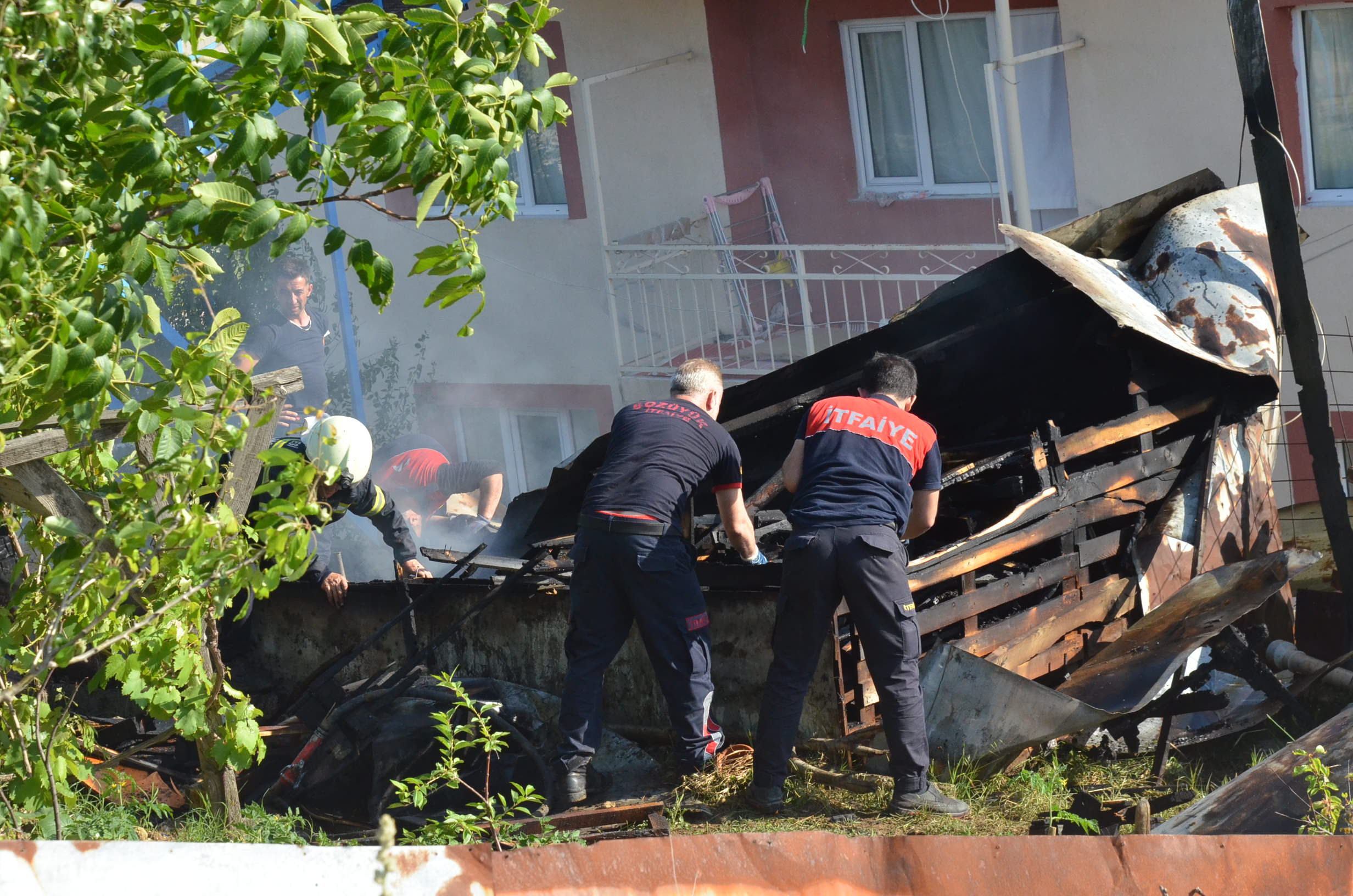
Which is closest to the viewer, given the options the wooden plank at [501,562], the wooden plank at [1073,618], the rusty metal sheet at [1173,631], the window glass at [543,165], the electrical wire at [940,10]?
the rusty metal sheet at [1173,631]

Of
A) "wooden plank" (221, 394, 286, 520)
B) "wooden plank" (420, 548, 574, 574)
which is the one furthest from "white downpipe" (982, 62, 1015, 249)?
"wooden plank" (221, 394, 286, 520)

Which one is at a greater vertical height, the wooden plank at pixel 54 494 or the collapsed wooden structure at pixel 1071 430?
the wooden plank at pixel 54 494

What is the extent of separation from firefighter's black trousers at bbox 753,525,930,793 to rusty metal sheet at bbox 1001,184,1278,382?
2096 millimetres

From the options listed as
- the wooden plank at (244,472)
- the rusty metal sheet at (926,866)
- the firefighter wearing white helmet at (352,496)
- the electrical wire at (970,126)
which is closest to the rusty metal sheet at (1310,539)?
the electrical wire at (970,126)

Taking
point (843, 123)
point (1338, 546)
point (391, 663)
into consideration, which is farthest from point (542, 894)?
Result: point (843, 123)

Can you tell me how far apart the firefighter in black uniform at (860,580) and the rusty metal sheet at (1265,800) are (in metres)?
0.84

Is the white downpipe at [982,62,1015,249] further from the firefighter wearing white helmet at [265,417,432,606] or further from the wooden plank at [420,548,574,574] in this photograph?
the firefighter wearing white helmet at [265,417,432,606]

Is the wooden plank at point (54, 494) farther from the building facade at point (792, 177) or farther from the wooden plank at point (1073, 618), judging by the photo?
the building facade at point (792, 177)

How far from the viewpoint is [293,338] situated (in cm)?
905

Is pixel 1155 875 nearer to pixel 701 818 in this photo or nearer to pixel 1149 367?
pixel 701 818

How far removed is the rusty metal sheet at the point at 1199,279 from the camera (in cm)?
617

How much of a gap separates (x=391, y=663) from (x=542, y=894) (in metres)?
3.47

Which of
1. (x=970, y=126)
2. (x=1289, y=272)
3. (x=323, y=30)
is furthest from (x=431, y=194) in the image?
(x=970, y=126)

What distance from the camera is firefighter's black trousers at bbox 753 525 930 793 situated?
4.57 m
